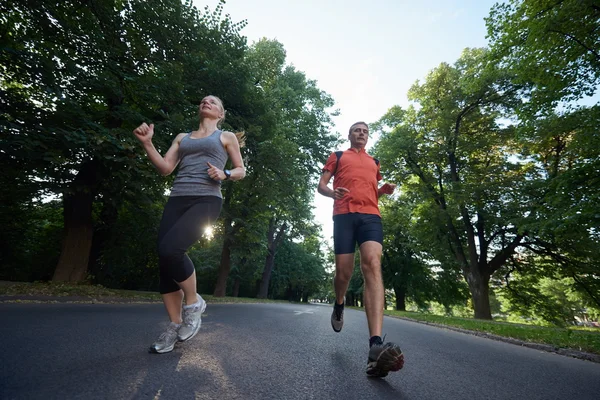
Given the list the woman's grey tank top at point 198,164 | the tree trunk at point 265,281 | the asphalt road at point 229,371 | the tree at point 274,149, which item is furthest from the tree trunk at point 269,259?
the woman's grey tank top at point 198,164

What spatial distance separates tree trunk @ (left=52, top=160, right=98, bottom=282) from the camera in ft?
29.5

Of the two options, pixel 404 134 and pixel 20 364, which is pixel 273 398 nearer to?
pixel 20 364

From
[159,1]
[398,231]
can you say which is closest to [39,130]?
[159,1]

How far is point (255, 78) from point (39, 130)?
7722 millimetres

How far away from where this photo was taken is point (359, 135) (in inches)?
134

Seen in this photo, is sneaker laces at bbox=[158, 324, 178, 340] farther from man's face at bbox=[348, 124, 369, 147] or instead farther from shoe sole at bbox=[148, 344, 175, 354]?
man's face at bbox=[348, 124, 369, 147]

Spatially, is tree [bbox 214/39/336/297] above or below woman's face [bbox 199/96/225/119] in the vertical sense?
above

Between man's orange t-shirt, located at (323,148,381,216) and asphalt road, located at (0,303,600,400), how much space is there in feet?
4.73

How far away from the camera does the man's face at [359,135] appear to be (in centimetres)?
342

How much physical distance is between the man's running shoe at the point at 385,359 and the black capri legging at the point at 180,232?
1619mm

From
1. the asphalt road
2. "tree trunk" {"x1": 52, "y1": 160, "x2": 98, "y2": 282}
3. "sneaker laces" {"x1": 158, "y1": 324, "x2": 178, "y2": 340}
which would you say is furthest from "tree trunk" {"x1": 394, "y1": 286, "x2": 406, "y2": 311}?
"sneaker laces" {"x1": 158, "y1": 324, "x2": 178, "y2": 340}

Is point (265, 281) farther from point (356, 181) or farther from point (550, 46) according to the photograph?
point (356, 181)

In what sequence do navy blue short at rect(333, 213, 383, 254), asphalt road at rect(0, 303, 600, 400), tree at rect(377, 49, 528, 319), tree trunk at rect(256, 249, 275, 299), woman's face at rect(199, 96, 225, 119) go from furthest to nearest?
tree trunk at rect(256, 249, 275, 299) < tree at rect(377, 49, 528, 319) < woman's face at rect(199, 96, 225, 119) < navy blue short at rect(333, 213, 383, 254) < asphalt road at rect(0, 303, 600, 400)

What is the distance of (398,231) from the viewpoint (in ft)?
89.9
